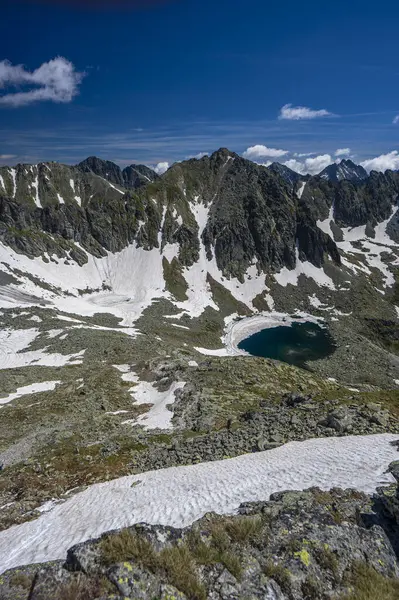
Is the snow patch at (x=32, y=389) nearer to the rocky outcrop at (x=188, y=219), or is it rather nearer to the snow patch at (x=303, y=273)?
the rocky outcrop at (x=188, y=219)

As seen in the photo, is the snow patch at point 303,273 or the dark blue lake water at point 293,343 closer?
the dark blue lake water at point 293,343

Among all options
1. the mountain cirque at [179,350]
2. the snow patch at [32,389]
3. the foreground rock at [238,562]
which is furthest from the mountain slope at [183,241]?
the foreground rock at [238,562]

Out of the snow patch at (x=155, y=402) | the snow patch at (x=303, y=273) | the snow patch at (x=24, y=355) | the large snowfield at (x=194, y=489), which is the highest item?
the large snowfield at (x=194, y=489)

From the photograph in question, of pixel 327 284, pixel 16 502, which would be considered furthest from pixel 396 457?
pixel 327 284

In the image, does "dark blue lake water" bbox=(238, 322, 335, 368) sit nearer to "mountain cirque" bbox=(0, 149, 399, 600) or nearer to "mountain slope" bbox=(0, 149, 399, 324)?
"mountain cirque" bbox=(0, 149, 399, 600)

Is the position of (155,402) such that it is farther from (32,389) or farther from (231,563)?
(231,563)

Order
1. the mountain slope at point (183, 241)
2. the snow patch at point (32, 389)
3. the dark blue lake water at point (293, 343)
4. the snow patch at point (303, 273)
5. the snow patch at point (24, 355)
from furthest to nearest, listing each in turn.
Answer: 1. the snow patch at point (303, 273)
2. the mountain slope at point (183, 241)
3. the dark blue lake water at point (293, 343)
4. the snow patch at point (24, 355)
5. the snow patch at point (32, 389)

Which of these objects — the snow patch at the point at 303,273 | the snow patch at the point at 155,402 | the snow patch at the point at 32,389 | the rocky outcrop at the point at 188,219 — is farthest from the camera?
the snow patch at the point at 303,273
